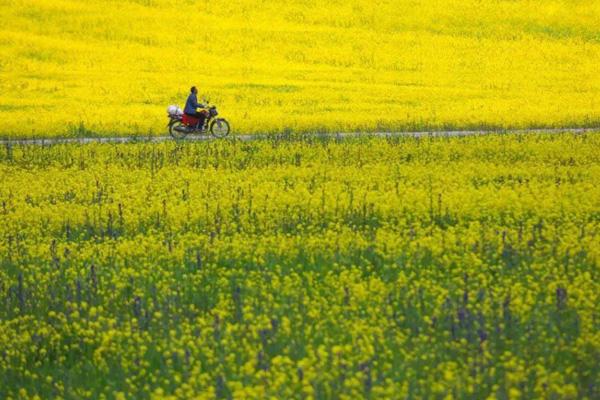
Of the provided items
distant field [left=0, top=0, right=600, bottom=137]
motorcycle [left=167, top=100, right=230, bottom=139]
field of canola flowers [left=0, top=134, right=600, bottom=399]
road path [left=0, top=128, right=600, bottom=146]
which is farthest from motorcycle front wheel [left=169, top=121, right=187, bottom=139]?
field of canola flowers [left=0, top=134, right=600, bottom=399]

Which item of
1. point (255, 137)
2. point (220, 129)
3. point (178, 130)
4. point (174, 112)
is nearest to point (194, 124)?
point (178, 130)

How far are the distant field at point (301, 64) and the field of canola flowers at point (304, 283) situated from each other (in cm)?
1202

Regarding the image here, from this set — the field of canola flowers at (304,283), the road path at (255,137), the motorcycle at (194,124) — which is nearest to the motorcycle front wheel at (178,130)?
the motorcycle at (194,124)

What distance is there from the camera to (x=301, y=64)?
148 feet

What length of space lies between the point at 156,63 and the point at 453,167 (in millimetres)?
25933

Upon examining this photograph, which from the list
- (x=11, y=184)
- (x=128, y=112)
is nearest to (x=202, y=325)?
(x=11, y=184)

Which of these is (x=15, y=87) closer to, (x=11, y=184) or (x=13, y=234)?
(x=11, y=184)

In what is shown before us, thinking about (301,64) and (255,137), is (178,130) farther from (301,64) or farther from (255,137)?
(301,64)

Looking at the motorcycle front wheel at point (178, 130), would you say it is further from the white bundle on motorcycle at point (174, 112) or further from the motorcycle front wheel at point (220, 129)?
the motorcycle front wheel at point (220, 129)

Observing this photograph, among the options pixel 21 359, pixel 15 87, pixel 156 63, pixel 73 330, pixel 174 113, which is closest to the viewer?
pixel 21 359

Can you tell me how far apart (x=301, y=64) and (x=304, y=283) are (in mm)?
34791

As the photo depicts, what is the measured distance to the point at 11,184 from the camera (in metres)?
18.8

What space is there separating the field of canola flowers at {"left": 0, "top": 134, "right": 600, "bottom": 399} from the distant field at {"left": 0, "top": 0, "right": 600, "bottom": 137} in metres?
12.0

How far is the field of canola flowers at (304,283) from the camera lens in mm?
7867
